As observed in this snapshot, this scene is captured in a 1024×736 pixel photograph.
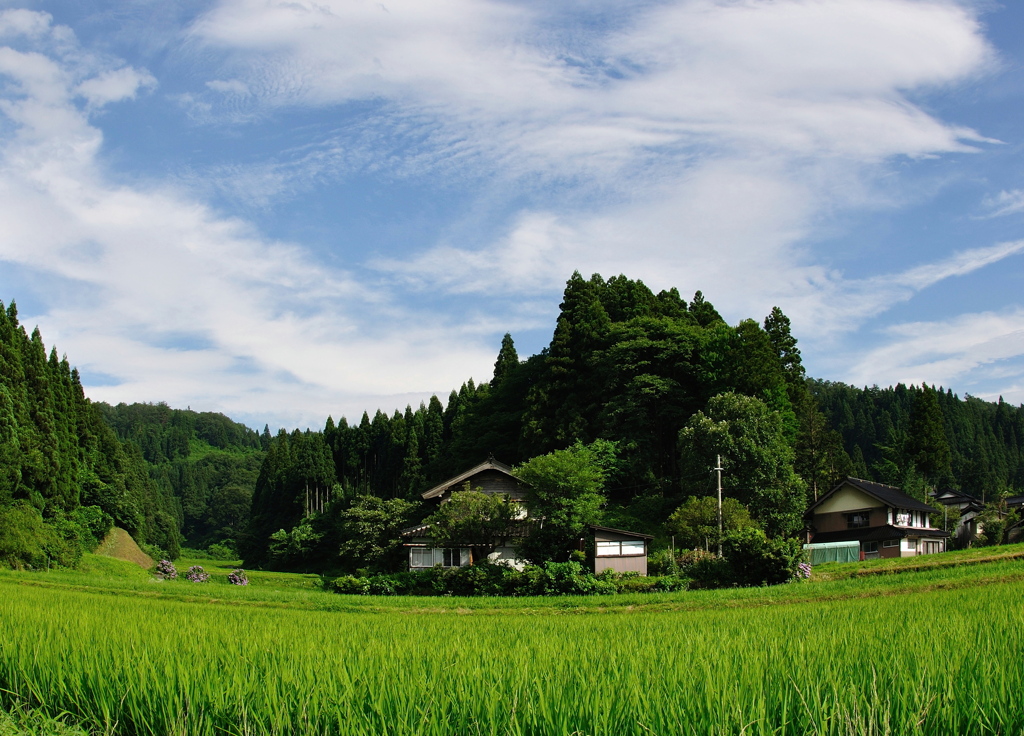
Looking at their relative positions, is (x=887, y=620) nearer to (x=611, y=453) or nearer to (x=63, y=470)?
(x=611, y=453)

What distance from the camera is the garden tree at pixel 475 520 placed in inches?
1201

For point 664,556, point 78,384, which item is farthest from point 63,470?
point 664,556

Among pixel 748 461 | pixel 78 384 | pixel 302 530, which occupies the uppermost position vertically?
pixel 78 384

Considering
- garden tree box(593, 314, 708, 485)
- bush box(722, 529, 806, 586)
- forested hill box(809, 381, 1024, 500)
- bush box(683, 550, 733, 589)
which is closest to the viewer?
bush box(722, 529, 806, 586)

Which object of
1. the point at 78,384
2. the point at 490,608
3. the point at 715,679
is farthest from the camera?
the point at 78,384

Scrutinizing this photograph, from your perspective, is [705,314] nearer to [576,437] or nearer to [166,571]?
[576,437]

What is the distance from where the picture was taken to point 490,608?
2083 cm

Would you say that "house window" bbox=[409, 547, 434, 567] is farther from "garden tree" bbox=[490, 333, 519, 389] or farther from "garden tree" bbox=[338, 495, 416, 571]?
"garden tree" bbox=[490, 333, 519, 389]

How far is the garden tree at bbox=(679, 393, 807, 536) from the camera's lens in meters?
34.7

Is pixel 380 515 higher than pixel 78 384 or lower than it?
lower

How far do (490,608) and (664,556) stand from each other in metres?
11.6

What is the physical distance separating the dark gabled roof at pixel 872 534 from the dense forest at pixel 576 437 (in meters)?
5.51

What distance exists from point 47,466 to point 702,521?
3396 cm

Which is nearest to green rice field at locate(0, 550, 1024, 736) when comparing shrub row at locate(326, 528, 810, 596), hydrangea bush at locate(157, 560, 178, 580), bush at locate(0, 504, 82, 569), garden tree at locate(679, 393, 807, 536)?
shrub row at locate(326, 528, 810, 596)
